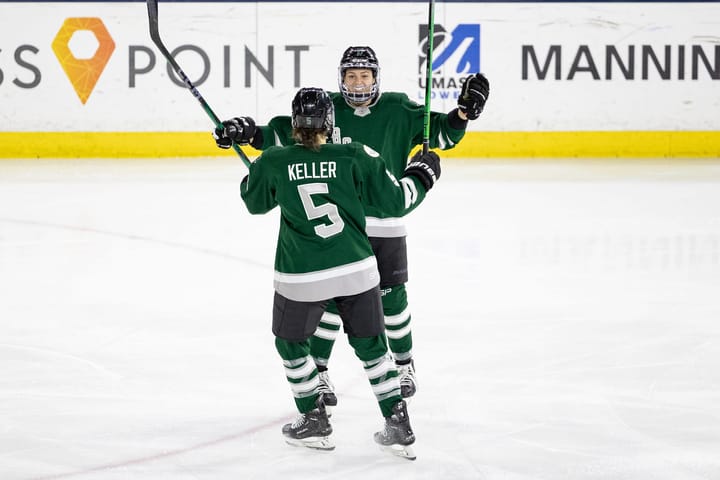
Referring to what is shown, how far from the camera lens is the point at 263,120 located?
10.9m

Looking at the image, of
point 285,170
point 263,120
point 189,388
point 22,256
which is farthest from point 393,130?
point 263,120

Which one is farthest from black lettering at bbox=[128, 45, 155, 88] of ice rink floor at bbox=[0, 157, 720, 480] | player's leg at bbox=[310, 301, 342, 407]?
player's leg at bbox=[310, 301, 342, 407]

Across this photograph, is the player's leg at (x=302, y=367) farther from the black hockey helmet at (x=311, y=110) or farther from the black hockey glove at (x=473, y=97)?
the black hockey glove at (x=473, y=97)

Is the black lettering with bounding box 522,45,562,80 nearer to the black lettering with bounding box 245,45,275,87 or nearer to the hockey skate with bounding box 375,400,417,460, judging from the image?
the black lettering with bounding box 245,45,275,87

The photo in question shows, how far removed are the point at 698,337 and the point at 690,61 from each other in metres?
7.23

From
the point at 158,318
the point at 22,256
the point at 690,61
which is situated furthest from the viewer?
the point at 690,61

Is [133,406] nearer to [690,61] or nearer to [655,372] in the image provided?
[655,372]

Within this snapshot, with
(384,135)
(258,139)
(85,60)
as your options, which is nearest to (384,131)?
(384,135)

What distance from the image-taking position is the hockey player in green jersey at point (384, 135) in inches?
129

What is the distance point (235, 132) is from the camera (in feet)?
10.4

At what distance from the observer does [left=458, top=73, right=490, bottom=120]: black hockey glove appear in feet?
10.8

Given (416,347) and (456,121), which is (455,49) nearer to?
(416,347)

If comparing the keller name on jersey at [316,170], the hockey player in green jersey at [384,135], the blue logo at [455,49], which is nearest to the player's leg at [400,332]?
the hockey player in green jersey at [384,135]

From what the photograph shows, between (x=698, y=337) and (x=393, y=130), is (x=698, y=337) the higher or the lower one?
the lower one
